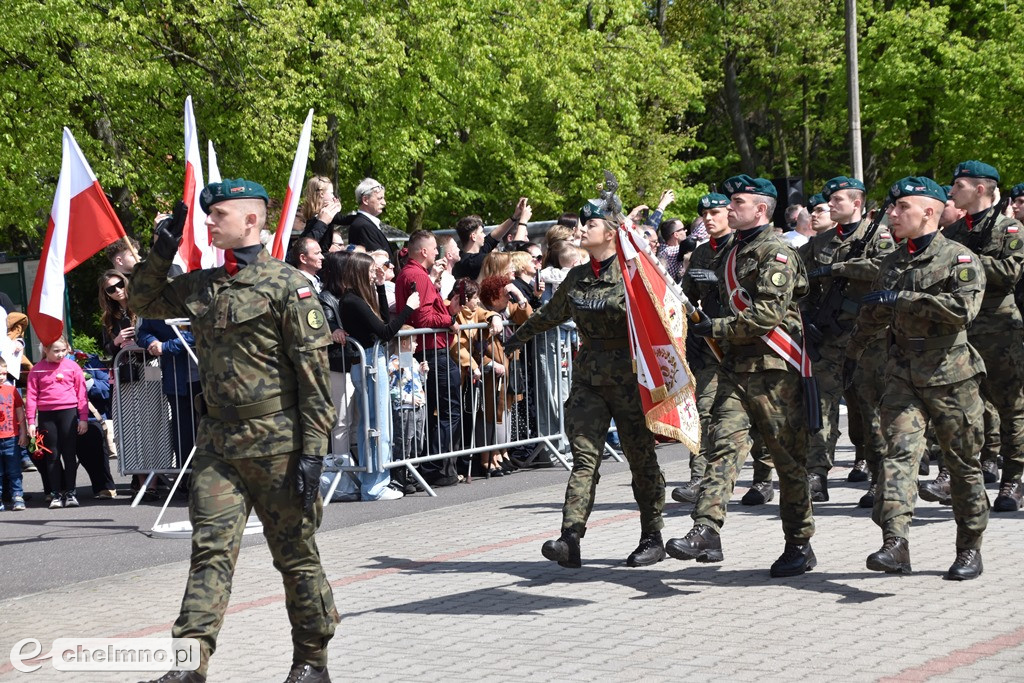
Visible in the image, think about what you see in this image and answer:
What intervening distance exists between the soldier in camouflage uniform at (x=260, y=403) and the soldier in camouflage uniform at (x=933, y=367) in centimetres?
325

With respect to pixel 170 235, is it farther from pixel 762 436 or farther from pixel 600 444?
pixel 762 436

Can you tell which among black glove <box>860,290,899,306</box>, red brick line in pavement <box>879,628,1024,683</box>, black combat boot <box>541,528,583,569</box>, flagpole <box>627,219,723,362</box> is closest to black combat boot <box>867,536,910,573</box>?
red brick line in pavement <box>879,628,1024,683</box>

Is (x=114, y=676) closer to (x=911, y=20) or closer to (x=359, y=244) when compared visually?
(x=359, y=244)

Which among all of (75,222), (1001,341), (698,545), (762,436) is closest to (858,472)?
(1001,341)

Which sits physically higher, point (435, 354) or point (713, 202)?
point (713, 202)

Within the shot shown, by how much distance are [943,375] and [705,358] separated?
8.39ft

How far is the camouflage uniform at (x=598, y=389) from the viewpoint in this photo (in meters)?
8.30

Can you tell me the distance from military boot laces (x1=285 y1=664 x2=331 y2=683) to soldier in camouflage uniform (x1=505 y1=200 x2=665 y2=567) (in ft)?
7.37

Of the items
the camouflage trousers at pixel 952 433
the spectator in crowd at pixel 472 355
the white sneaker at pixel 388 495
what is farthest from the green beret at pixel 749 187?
the white sneaker at pixel 388 495

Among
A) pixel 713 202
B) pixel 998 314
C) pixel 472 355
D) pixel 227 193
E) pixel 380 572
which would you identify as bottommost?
pixel 380 572

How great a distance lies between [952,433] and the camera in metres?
8.02

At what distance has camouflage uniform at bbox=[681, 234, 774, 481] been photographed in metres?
9.11

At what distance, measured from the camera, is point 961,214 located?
1142 centimetres

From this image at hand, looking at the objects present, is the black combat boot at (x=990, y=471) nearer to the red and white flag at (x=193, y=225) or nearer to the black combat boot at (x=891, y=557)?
the black combat boot at (x=891, y=557)
